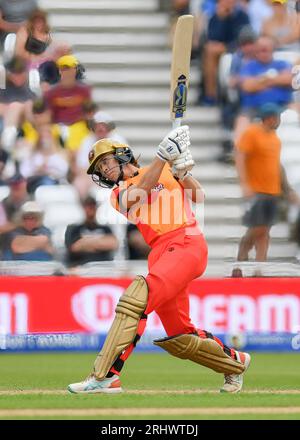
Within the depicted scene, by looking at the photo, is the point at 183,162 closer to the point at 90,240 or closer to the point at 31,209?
the point at 90,240

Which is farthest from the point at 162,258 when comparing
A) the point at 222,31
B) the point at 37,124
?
the point at 222,31

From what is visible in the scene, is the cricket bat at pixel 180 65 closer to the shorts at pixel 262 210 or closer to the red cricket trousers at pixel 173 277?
the red cricket trousers at pixel 173 277

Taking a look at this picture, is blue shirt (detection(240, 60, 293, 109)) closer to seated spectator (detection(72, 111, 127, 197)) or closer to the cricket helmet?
seated spectator (detection(72, 111, 127, 197))

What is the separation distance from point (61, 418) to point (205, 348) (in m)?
1.55

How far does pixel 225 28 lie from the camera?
14.5 m

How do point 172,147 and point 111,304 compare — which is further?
point 111,304

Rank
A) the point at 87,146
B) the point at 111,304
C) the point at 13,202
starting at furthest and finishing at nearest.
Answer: the point at 87,146 < the point at 13,202 < the point at 111,304

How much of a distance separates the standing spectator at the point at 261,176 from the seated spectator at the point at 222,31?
1.34 metres

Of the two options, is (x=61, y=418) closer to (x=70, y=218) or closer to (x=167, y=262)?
(x=167, y=262)

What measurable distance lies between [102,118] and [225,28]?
1721mm

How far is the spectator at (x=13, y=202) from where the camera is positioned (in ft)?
42.1

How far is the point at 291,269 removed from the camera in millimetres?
12750

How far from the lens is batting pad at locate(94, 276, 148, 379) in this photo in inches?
318

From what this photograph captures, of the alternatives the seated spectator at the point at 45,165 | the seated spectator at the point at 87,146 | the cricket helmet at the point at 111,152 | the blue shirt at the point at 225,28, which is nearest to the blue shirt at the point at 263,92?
the blue shirt at the point at 225,28
